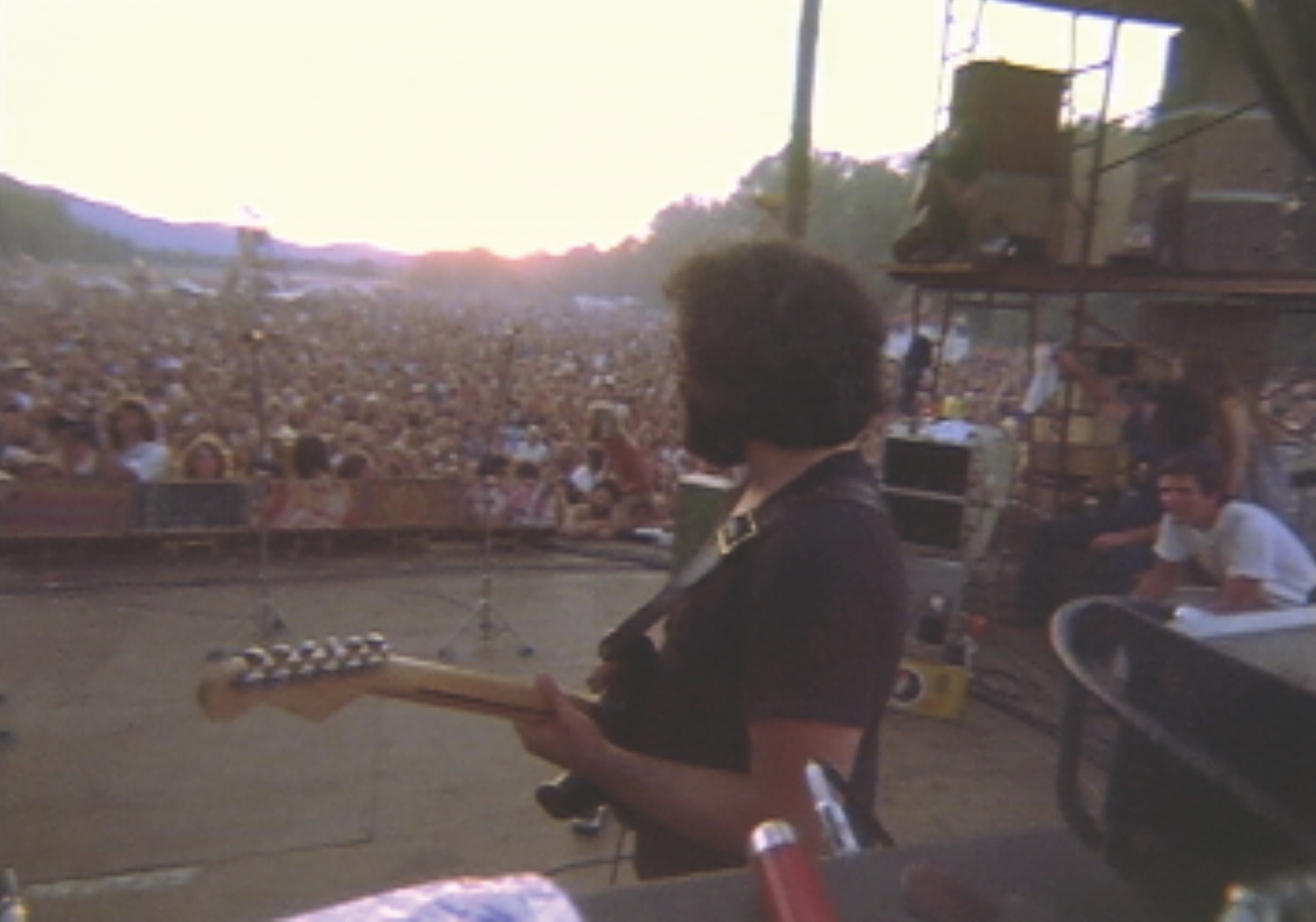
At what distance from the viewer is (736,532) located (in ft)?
5.42

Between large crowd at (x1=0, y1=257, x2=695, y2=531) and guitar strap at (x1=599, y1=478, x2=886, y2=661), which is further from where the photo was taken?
large crowd at (x1=0, y1=257, x2=695, y2=531)

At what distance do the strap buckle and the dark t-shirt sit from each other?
0.5 inches

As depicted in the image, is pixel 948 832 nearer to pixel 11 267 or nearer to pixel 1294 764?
pixel 1294 764

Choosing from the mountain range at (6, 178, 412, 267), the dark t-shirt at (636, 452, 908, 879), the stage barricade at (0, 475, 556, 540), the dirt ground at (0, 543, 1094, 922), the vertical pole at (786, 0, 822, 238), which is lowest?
the dirt ground at (0, 543, 1094, 922)

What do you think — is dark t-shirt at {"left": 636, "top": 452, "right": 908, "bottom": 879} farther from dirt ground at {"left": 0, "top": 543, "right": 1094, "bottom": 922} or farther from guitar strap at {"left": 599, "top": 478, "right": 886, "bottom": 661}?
dirt ground at {"left": 0, "top": 543, "right": 1094, "bottom": 922}

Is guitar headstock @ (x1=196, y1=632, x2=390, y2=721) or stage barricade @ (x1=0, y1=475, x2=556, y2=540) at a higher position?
guitar headstock @ (x1=196, y1=632, x2=390, y2=721)

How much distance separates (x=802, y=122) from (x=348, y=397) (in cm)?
847

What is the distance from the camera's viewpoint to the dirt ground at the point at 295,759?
366 centimetres

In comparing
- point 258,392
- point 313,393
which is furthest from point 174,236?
point 258,392

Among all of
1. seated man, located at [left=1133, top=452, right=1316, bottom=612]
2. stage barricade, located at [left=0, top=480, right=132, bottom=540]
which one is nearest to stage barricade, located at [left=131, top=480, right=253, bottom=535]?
stage barricade, located at [left=0, top=480, right=132, bottom=540]

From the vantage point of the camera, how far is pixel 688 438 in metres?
1.81

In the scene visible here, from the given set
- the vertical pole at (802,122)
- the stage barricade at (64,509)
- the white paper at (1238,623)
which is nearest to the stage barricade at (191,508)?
the stage barricade at (64,509)

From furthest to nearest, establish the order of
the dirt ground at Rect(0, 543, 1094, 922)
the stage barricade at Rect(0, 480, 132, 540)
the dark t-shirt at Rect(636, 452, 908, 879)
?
1. the stage barricade at Rect(0, 480, 132, 540)
2. the dirt ground at Rect(0, 543, 1094, 922)
3. the dark t-shirt at Rect(636, 452, 908, 879)

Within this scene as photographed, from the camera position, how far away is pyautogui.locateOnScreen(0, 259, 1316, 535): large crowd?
319 inches
